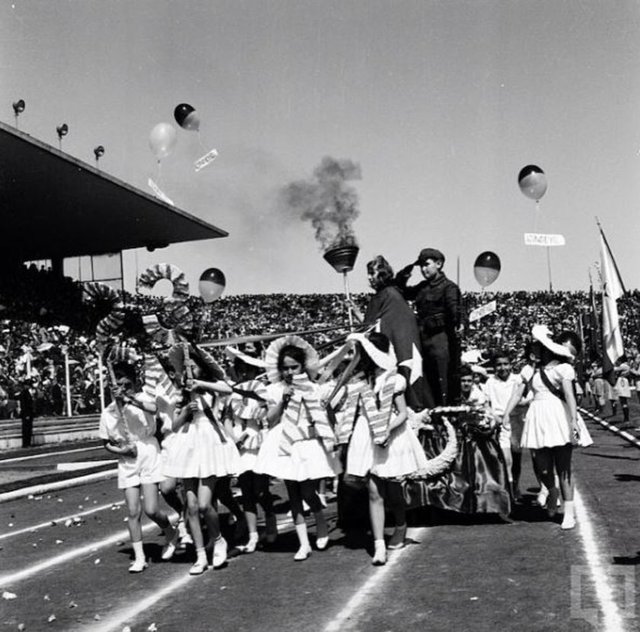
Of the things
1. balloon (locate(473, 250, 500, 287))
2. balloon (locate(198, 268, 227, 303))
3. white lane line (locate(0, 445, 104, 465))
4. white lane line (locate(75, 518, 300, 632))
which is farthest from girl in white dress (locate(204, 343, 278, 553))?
white lane line (locate(0, 445, 104, 465))

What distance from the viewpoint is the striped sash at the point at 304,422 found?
7.60 metres

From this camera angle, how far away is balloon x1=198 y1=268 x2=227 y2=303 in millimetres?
18609

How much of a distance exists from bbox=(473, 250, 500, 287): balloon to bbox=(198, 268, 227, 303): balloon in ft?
17.4

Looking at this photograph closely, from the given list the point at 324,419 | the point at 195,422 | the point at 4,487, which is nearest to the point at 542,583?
the point at 324,419

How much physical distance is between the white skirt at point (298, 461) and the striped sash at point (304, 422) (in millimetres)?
45

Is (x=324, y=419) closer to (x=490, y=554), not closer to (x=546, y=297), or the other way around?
(x=490, y=554)

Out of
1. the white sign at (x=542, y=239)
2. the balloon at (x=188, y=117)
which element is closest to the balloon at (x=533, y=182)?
the white sign at (x=542, y=239)

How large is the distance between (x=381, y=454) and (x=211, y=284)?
12113 millimetres

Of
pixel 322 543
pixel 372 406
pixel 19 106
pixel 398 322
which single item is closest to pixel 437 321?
pixel 398 322

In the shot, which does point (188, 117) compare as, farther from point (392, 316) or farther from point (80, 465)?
point (392, 316)

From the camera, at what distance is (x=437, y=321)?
9336 millimetres

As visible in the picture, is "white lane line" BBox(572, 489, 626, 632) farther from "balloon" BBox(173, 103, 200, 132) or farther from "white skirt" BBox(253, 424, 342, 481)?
"balloon" BBox(173, 103, 200, 132)

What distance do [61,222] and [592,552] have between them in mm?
31366

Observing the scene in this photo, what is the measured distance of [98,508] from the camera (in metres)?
11.5
